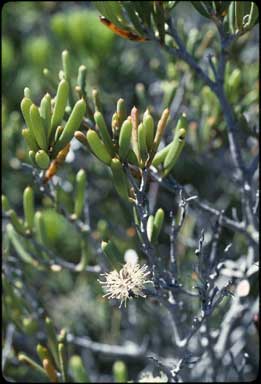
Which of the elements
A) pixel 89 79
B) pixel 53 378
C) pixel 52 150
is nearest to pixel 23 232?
pixel 53 378

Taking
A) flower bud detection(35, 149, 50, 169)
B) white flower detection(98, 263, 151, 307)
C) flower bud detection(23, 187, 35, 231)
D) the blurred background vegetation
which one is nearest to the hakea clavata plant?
flower bud detection(35, 149, 50, 169)

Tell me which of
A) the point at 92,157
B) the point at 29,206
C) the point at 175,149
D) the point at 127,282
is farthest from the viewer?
the point at 92,157

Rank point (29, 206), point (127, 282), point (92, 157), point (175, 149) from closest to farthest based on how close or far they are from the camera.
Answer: point (127, 282) → point (175, 149) → point (29, 206) → point (92, 157)

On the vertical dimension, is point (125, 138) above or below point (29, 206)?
below

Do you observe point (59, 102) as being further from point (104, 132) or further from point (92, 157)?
point (92, 157)

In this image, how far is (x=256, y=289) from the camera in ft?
5.27

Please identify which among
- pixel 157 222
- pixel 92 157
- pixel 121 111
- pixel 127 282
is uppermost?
pixel 92 157

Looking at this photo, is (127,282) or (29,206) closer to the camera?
(127,282)

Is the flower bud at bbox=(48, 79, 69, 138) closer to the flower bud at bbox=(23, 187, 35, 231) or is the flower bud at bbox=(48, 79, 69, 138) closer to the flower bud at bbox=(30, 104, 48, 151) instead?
the flower bud at bbox=(30, 104, 48, 151)

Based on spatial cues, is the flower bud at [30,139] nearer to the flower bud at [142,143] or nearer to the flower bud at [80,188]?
the flower bud at [142,143]

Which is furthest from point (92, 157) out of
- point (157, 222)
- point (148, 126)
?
point (148, 126)

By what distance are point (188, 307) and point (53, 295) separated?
2.39 feet

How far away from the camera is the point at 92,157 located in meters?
2.05

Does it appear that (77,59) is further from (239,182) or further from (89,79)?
(239,182)
